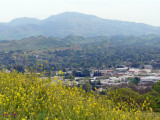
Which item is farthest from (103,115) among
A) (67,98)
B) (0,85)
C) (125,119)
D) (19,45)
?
(19,45)

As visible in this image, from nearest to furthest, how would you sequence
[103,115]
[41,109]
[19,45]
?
[103,115], [41,109], [19,45]

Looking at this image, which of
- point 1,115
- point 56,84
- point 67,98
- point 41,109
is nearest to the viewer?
point 1,115

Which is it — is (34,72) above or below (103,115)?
above

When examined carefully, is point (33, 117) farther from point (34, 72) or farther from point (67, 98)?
point (34, 72)

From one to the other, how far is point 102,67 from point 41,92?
71.4m

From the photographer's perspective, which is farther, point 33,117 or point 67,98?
point 67,98

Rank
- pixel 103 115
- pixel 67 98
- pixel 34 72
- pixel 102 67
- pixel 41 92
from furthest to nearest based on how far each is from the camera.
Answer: pixel 102 67
pixel 34 72
pixel 41 92
pixel 67 98
pixel 103 115

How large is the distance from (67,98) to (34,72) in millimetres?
3256

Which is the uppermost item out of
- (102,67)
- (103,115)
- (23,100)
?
(23,100)

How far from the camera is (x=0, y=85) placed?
21.6ft

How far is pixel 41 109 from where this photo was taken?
16.9 feet

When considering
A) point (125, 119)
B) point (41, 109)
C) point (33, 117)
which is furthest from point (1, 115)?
point (125, 119)

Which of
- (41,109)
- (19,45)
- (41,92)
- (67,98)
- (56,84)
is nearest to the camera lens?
(41,109)

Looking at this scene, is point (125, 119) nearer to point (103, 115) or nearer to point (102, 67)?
point (103, 115)
